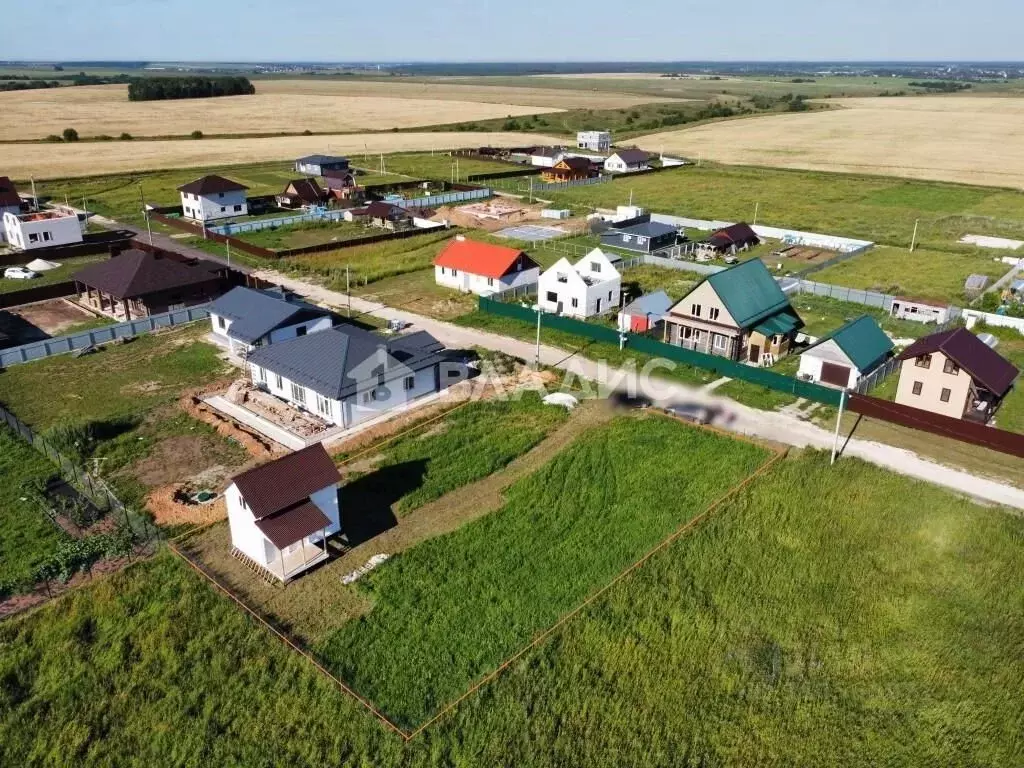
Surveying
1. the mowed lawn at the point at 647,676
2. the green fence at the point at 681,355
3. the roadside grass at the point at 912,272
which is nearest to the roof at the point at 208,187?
the green fence at the point at 681,355

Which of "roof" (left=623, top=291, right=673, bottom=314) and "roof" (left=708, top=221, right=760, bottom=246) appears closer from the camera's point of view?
"roof" (left=623, top=291, right=673, bottom=314)

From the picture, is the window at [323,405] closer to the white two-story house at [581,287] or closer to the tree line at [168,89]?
the white two-story house at [581,287]

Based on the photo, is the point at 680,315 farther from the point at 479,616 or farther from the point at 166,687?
the point at 166,687

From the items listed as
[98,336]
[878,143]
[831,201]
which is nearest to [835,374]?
[98,336]

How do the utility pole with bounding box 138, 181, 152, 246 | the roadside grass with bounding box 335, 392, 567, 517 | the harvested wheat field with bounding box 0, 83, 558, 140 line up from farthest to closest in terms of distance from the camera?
the harvested wheat field with bounding box 0, 83, 558, 140
the utility pole with bounding box 138, 181, 152, 246
the roadside grass with bounding box 335, 392, 567, 517

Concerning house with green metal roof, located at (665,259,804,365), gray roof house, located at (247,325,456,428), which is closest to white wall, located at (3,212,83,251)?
gray roof house, located at (247,325,456,428)

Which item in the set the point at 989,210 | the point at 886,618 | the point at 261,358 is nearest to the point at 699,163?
the point at 989,210

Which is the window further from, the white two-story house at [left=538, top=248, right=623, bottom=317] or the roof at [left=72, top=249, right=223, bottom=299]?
the white two-story house at [left=538, top=248, right=623, bottom=317]
